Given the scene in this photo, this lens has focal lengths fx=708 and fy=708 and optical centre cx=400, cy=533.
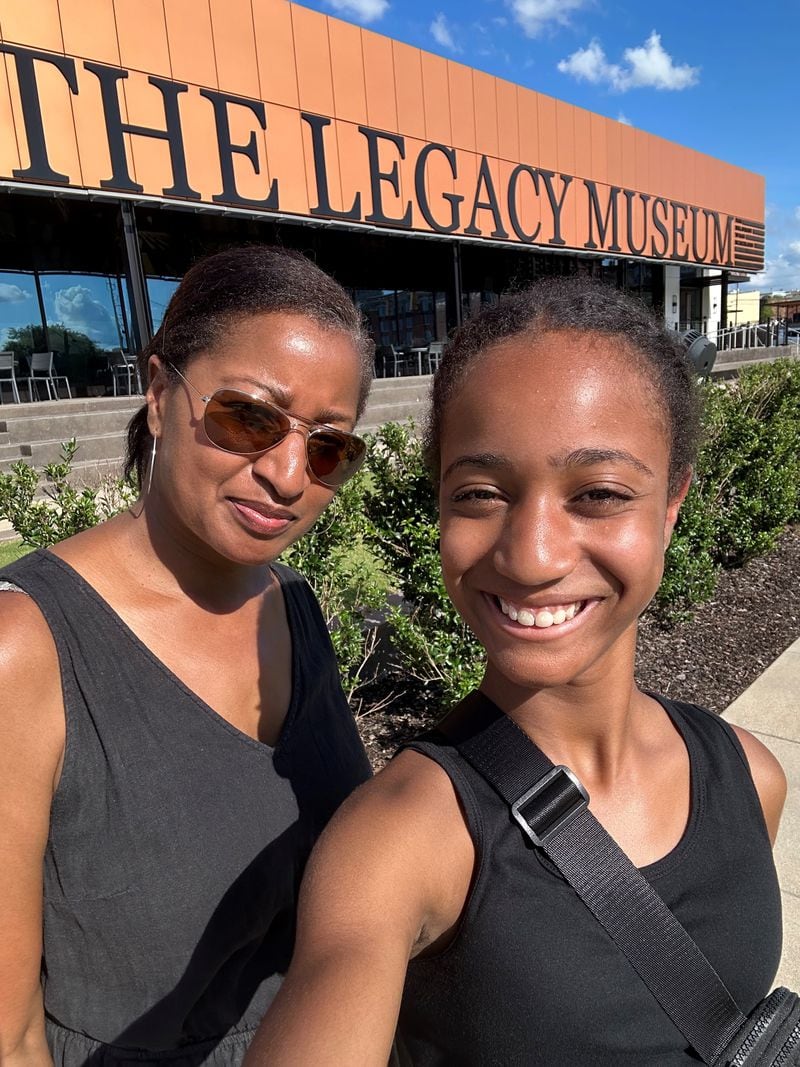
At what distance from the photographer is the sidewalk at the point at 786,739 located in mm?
2645

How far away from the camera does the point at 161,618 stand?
140 cm

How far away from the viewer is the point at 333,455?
5.28 feet

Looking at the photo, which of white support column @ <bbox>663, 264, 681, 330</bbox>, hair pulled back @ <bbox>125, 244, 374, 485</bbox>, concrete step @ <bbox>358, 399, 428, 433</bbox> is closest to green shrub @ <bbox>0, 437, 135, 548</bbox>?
hair pulled back @ <bbox>125, 244, 374, 485</bbox>

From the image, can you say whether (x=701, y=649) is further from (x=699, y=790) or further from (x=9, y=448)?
(x=9, y=448)

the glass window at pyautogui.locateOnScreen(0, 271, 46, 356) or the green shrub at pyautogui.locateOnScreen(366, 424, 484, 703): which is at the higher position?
the glass window at pyautogui.locateOnScreen(0, 271, 46, 356)

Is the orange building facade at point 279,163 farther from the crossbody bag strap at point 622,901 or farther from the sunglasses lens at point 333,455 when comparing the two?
the crossbody bag strap at point 622,901

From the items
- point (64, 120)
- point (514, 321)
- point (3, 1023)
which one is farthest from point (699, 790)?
point (64, 120)

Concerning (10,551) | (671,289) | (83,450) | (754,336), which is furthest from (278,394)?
(754,336)

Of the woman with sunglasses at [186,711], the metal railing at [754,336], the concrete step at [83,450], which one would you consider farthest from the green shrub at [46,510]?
the metal railing at [754,336]

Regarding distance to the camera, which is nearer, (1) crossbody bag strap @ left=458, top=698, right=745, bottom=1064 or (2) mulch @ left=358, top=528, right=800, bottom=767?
(1) crossbody bag strap @ left=458, top=698, right=745, bottom=1064

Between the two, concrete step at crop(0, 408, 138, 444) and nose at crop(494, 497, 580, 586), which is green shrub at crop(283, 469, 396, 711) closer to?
nose at crop(494, 497, 580, 586)

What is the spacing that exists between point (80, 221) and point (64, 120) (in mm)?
3923

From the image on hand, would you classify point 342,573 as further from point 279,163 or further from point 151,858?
point 279,163

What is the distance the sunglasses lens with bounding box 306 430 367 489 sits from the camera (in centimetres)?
155
